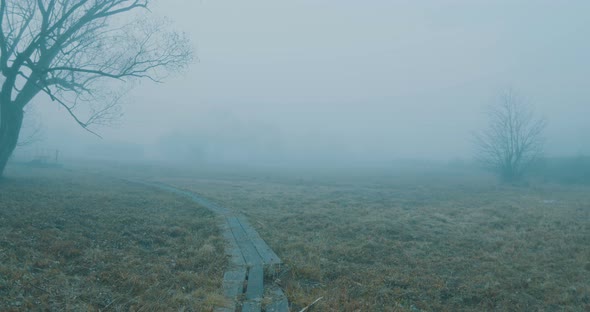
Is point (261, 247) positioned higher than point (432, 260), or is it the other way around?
point (261, 247)

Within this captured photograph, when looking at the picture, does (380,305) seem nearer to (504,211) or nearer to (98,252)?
(98,252)

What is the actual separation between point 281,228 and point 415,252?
550 centimetres

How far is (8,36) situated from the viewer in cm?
1808

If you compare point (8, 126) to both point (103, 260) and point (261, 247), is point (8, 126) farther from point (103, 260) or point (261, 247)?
point (261, 247)

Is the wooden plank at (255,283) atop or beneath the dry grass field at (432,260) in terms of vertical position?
atop

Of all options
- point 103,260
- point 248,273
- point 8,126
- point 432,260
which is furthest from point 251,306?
point 8,126

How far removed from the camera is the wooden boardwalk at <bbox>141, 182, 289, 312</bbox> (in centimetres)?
684

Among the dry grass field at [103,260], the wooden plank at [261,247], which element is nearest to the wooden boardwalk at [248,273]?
the wooden plank at [261,247]

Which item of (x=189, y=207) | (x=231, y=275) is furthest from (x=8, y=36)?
(x=231, y=275)

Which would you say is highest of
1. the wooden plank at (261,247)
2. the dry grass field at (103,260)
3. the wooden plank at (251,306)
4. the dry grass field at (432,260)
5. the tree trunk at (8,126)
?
the tree trunk at (8,126)

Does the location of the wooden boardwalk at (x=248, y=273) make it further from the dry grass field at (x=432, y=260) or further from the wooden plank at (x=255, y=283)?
the dry grass field at (x=432, y=260)

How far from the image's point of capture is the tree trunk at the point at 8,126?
2014 centimetres

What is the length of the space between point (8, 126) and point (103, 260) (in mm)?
16965

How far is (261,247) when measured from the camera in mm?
11078
